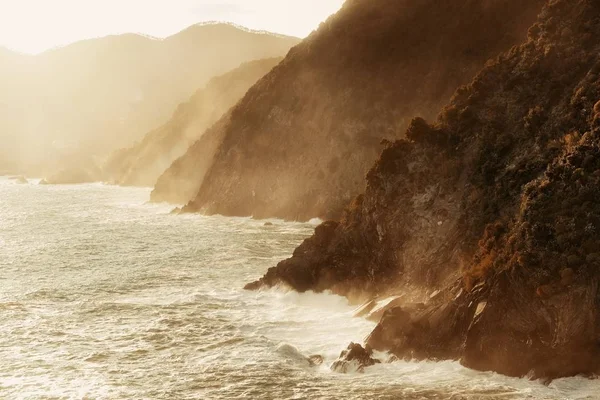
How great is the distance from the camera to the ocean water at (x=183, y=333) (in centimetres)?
3412

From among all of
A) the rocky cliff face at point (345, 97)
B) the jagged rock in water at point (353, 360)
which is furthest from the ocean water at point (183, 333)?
the rocky cliff face at point (345, 97)

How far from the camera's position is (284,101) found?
4626 inches

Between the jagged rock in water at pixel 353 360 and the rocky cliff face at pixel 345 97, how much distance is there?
59.7m

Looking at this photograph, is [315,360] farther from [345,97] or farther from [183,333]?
[345,97]

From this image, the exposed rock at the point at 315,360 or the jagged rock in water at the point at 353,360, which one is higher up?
the jagged rock in water at the point at 353,360

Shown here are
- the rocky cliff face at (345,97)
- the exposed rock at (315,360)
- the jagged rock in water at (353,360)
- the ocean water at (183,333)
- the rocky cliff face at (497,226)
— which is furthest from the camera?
the rocky cliff face at (345,97)

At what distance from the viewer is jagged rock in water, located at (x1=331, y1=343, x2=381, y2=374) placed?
3669 centimetres

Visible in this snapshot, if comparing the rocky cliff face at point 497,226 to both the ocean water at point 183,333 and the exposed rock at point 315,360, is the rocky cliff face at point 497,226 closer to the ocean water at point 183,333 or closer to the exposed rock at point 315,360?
the ocean water at point 183,333

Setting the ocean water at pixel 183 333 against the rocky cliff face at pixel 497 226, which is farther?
the rocky cliff face at pixel 497 226

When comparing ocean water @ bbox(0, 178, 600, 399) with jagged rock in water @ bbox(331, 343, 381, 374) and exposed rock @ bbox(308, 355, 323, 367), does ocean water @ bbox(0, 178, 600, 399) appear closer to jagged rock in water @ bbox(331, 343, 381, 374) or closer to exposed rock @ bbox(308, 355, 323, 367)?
exposed rock @ bbox(308, 355, 323, 367)

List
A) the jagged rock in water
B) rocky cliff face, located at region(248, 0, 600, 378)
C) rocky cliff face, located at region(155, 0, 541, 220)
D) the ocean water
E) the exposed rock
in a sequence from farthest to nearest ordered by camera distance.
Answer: rocky cliff face, located at region(155, 0, 541, 220) → the exposed rock → the jagged rock in water → rocky cliff face, located at region(248, 0, 600, 378) → the ocean water

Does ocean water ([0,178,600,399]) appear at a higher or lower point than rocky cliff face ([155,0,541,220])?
lower

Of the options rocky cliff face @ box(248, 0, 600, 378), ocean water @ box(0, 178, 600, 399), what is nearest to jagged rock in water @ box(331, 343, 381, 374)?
ocean water @ box(0, 178, 600, 399)

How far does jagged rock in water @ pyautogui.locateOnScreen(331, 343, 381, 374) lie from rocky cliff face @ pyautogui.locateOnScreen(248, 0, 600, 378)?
2100 millimetres
